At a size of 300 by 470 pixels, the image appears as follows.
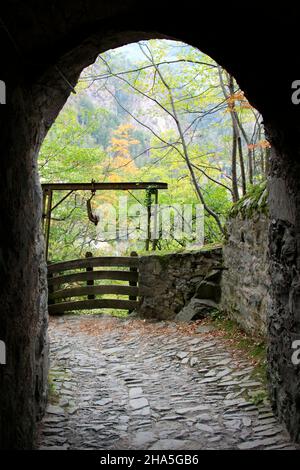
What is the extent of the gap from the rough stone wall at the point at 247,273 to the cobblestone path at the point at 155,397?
1.67 feet

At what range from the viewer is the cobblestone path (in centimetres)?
324

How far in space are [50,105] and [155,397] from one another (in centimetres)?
295

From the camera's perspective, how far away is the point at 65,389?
444cm

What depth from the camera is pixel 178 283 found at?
753cm

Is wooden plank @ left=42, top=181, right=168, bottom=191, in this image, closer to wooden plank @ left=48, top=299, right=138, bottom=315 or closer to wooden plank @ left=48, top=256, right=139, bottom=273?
wooden plank @ left=48, top=256, right=139, bottom=273

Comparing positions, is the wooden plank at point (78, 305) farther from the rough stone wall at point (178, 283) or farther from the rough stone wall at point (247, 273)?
the rough stone wall at point (247, 273)

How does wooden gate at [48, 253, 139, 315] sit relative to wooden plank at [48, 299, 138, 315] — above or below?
above

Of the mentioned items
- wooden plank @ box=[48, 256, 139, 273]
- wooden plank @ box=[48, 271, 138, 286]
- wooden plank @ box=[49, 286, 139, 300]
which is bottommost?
wooden plank @ box=[49, 286, 139, 300]

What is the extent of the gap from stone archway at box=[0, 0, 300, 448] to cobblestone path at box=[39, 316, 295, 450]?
0.92ft

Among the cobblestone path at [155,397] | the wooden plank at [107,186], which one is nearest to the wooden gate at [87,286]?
the wooden plank at [107,186]

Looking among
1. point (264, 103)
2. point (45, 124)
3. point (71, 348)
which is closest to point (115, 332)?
point (71, 348)

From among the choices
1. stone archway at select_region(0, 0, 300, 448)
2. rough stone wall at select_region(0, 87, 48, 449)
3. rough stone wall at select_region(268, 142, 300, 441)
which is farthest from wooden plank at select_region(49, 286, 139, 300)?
rough stone wall at select_region(268, 142, 300, 441)

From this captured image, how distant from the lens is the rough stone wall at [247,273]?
4.98 m

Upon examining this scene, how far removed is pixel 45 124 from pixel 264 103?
193cm
